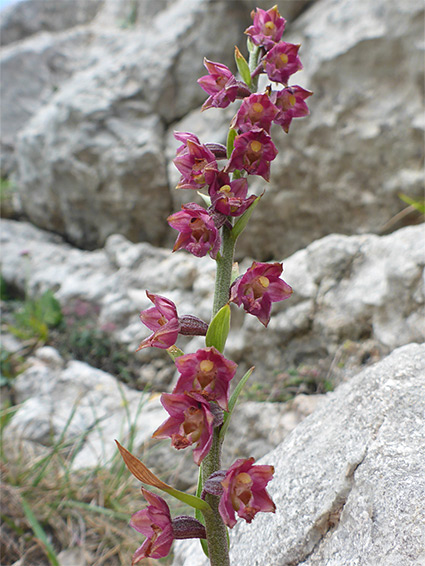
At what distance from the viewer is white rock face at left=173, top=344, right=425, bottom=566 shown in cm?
119

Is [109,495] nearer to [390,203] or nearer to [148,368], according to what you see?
[148,368]

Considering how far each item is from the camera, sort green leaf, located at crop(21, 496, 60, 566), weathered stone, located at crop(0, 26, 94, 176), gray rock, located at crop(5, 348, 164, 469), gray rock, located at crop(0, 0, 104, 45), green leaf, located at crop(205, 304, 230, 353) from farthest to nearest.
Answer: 1. gray rock, located at crop(0, 0, 104, 45)
2. weathered stone, located at crop(0, 26, 94, 176)
3. gray rock, located at crop(5, 348, 164, 469)
4. green leaf, located at crop(21, 496, 60, 566)
5. green leaf, located at crop(205, 304, 230, 353)

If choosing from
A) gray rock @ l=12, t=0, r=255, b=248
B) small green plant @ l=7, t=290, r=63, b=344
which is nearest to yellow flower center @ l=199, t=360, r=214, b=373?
small green plant @ l=7, t=290, r=63, b=344

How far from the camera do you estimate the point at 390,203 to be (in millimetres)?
4551

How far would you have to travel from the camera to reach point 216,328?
1139 millimetres

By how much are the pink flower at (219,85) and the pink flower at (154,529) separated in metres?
1.11

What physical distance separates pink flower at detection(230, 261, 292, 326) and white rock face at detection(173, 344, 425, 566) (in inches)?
24.0

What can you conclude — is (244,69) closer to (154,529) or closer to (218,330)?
(218,330)

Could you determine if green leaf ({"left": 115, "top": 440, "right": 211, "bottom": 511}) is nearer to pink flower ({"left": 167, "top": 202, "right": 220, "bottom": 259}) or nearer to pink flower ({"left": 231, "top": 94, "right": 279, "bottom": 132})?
pink flower ({"left": 167, "top": 202, "right": 220, "bottom": 259})

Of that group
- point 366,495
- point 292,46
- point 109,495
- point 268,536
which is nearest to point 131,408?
point 109,495

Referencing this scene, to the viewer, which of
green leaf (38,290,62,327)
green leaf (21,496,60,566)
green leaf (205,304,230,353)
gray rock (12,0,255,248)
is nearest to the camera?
green leaf (205,304,230,353)

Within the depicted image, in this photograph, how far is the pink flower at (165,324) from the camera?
1154mm

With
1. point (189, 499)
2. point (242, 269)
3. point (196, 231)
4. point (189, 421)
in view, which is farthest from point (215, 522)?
point (242, 269)

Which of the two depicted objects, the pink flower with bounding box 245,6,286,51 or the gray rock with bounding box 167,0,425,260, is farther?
the gray rock with bounding box 167,0,425,260
